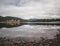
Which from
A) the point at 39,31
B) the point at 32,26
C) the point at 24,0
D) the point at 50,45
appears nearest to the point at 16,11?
the point at 24,0

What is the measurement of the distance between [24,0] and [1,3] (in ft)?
1.14

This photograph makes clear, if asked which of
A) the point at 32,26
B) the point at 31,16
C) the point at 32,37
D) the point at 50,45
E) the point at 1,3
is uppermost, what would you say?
the point at 1,3

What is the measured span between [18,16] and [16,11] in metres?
0.08

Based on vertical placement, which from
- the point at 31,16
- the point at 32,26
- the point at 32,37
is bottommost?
the point at 32,37

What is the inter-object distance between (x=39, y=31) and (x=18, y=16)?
384mm

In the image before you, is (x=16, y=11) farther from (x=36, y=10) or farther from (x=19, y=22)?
(x=36, y=10)

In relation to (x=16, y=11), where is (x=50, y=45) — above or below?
below

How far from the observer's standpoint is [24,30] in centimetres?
190

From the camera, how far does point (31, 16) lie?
194 cm

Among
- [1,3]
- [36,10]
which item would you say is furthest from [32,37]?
[1,3]

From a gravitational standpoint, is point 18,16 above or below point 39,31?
above

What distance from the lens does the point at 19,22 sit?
1.93 metres

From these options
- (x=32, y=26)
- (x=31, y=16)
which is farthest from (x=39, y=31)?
(x=31, y=16)

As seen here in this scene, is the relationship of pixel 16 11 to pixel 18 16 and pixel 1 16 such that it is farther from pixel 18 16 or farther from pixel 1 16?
pixel 1 16
